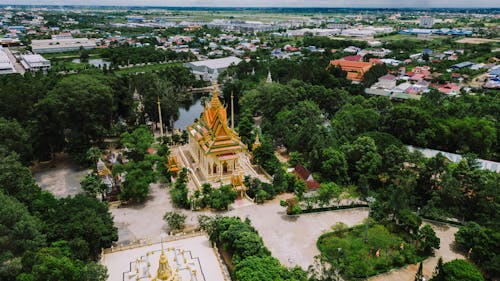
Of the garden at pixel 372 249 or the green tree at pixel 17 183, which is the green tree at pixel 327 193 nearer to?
the garden at pixel 372 249

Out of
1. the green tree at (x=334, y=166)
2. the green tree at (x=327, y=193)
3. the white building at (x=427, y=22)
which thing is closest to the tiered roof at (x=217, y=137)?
the green tree at (x=334, y=166)

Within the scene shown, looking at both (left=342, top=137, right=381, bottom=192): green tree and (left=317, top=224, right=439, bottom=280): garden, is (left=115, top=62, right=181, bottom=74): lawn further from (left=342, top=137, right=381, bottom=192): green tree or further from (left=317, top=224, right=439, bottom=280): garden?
(left=317, top=224, right=439, bottom=280): garden

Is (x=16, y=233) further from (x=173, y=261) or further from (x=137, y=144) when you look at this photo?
(x=137, y=144)

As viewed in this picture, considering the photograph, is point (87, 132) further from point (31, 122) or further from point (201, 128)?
point (201, 128)

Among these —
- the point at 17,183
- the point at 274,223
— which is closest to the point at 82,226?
the point at 17,183

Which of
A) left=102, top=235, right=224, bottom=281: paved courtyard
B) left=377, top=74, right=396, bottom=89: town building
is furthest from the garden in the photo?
left=377, top=74, right=396, bottom=89: town building

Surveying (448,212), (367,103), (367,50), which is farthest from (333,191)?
(367,50)
